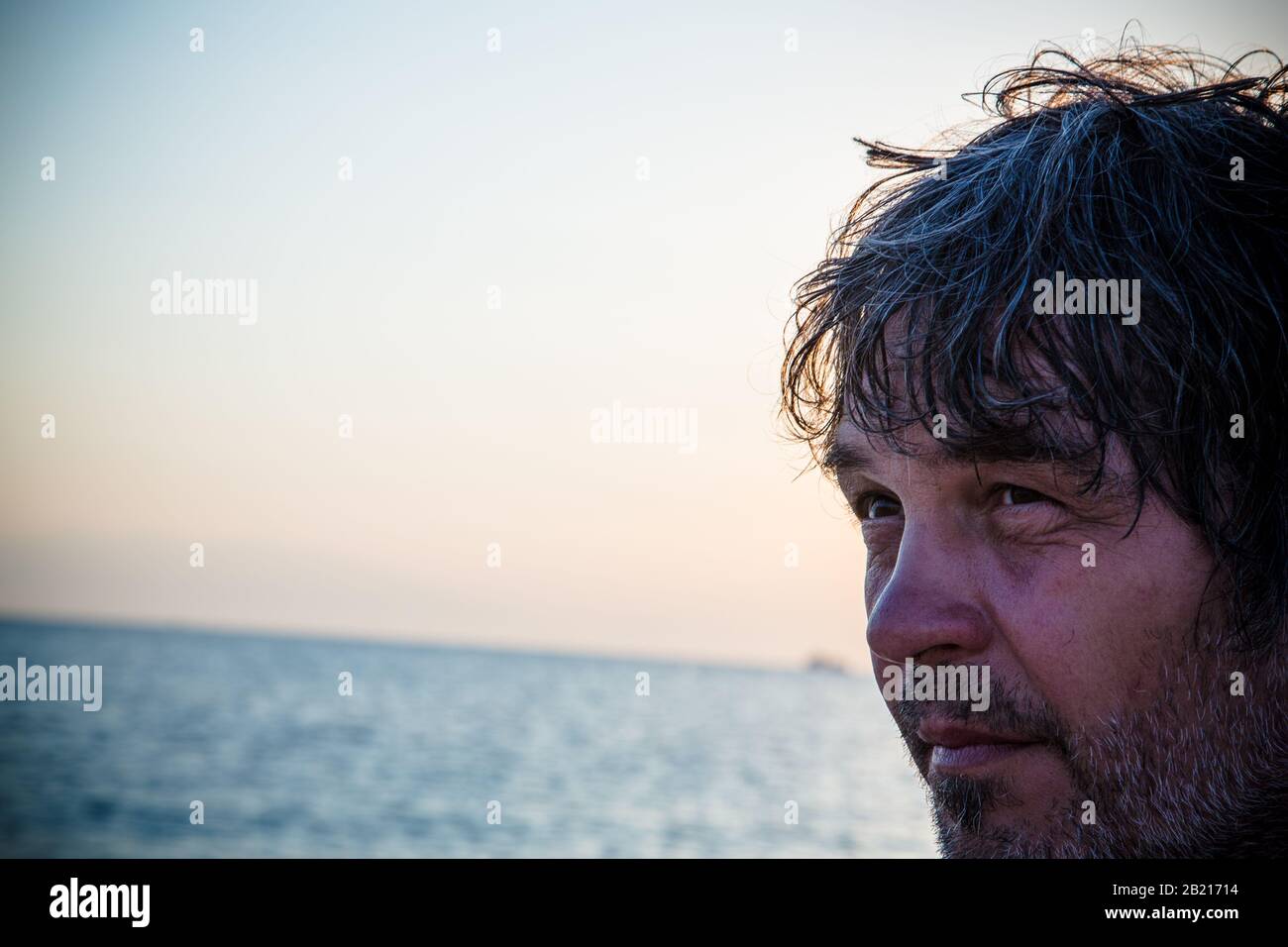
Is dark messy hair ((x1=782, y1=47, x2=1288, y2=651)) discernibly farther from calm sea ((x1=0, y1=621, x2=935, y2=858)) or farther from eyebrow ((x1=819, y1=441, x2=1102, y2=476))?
calm sea ((x1=0, y1=621, x2=935, y2=858))

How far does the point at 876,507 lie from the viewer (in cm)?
222

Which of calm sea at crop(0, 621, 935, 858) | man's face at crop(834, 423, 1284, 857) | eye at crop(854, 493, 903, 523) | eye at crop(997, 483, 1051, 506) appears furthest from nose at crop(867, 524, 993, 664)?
calm sea at crop(0, 621, 935, 858)

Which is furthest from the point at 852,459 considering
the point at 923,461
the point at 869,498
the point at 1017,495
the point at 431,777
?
the point at 431,777

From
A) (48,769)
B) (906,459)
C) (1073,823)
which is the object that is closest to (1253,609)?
(1073,823)

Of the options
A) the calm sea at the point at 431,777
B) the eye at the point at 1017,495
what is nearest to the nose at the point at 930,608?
the eye at the point at 1017,495

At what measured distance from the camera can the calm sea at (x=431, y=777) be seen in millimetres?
23188

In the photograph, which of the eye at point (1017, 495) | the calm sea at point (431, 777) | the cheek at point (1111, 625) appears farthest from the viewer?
the calm sea at point (431, 777)

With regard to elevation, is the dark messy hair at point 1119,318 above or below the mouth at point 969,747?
above

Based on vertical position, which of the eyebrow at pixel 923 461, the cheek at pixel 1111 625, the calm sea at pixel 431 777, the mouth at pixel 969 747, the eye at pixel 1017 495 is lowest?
the calm sea at pixel 431 777

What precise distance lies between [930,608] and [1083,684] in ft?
0.91

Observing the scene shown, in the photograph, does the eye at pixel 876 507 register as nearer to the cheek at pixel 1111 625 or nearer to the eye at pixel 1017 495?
the eye at pixel 1017 495
